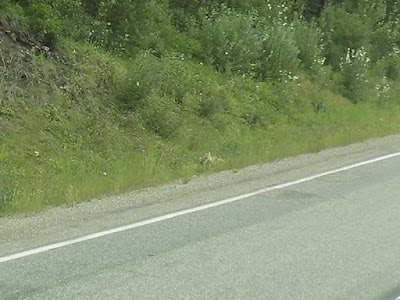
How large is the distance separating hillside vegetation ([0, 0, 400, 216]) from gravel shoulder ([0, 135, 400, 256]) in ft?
1.17

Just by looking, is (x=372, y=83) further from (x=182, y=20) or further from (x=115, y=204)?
(x=115, y=204)

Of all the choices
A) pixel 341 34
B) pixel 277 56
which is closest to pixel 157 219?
pixel 277 56

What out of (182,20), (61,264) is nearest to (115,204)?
(61,264)

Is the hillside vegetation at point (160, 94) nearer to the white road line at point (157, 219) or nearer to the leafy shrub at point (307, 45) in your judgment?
the leafy shrub at point (307, 45)

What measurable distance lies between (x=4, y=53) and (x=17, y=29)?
39.6 inches

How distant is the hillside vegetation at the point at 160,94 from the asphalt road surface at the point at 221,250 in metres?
1.38

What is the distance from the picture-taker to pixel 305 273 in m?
5.34

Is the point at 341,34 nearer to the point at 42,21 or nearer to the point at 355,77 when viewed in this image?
the point at 355,77

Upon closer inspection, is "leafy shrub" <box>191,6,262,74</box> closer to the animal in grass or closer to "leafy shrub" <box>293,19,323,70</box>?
"leafy shrub" <box>293,19,323,70</box>

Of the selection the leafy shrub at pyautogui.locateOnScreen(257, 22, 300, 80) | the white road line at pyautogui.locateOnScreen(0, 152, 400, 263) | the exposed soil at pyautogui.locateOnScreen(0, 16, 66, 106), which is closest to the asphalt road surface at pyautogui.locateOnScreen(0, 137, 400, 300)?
the white road line at pyautogui.locateOnScreen(0, 152, 400, 263)

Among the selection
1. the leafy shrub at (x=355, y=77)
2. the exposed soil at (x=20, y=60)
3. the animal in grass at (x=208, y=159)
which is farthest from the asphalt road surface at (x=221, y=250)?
the leafy shrub at (x=355, y=77)

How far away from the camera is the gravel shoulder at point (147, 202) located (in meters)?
6.39

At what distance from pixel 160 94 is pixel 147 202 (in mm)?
6054

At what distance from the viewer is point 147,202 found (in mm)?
7996
